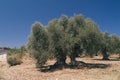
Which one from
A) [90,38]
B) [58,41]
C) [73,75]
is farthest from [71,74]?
[90,38]

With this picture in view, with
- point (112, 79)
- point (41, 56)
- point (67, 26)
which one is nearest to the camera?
point (112, 79)

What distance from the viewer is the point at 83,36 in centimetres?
3144

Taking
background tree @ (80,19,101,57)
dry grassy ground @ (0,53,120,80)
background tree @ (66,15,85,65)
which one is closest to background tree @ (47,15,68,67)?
background tree @ (66,15,85,65)

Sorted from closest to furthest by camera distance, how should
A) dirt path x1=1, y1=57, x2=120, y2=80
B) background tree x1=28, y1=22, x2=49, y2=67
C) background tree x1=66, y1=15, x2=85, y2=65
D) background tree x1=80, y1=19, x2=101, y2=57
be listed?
dirt path x1=1, y1=57, x2=120, y2=80, background tree x1=66, y1=15, x2=85, y2=65, background tree x1=80, y1=19, x2=101, y2=57, background tree x1=28, y1=22, x2=49, y2=67

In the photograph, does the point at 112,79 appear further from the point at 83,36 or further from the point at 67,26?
the point at 67,26

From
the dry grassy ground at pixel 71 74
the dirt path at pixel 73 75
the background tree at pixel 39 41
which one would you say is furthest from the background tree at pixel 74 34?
the dirt path at pixel 73 75

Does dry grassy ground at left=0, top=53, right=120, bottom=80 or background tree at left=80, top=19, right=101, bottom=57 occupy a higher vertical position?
background tree at left=80, top=19, right=101, bottom=57

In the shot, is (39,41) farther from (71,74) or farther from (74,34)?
(71,74)

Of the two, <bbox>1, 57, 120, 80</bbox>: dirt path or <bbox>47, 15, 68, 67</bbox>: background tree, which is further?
<bbox>47, 15, 68, 67</bbox>: background tree

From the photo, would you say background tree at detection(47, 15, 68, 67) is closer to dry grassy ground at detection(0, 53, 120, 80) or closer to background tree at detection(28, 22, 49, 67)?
background tree at detection(28, 22, 49, 67)

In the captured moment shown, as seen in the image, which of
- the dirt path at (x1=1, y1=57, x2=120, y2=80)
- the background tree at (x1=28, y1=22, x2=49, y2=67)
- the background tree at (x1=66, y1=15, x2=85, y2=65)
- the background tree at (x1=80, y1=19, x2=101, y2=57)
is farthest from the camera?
the background tree at (x1=28, y1=22, x2=49, y2=67)

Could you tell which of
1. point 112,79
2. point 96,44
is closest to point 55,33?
point 96,44

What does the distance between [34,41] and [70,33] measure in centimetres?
498

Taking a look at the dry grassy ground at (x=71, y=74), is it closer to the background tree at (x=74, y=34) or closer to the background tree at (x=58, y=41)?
the background tree at (x=58, y=41)
